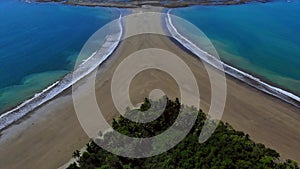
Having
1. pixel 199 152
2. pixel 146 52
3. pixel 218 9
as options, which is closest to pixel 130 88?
pixel 146 52

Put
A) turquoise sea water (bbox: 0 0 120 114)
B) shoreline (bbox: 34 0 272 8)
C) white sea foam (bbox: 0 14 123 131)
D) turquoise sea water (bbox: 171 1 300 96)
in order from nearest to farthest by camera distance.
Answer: white sea foam (bbox: 0 14 123 131)
turquoise sea water (bbox: 0 0 120 114)
turquoise sea water (bbox: 171 1 300 96)
shoreline (bbox: 34 0 272 8)

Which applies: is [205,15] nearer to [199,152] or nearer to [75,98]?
[75,98]

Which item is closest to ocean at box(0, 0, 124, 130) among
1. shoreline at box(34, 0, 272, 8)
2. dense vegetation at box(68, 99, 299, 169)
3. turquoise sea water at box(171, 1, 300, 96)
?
shoreline at box(34, 0, 272, 8)

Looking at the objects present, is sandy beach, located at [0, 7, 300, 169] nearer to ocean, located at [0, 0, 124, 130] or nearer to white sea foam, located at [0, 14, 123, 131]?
white sea foam, located at [0, 14, 123, 131]

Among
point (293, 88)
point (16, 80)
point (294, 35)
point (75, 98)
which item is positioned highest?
point (16, 80)

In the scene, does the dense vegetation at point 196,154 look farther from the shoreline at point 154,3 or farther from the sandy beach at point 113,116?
the shoreline at point 154,3

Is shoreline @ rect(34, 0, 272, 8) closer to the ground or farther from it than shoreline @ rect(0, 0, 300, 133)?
farther from it
